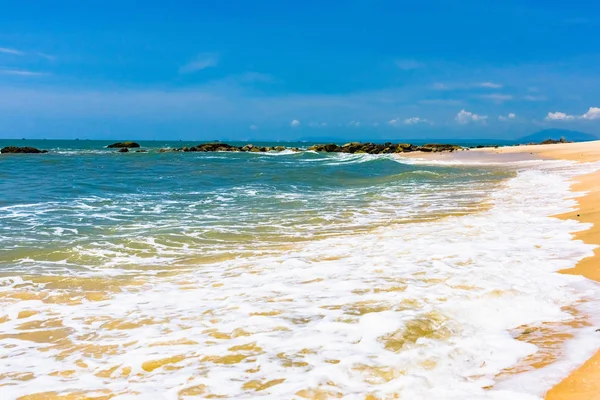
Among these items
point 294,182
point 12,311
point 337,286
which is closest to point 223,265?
point 337,286

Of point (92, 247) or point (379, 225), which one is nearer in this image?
point (92, 247)

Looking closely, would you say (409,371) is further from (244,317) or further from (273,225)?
(273,225)

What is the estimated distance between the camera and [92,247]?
9.21 metres

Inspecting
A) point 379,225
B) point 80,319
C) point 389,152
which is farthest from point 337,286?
point 389,152

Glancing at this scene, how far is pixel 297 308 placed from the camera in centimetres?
514

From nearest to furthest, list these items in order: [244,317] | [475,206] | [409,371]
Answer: [409,371], [244,317], [475,206]

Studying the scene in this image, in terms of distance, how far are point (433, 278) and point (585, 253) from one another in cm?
268

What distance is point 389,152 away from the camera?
5978 centimetres

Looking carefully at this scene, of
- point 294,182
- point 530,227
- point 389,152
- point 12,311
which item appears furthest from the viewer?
point 389,152

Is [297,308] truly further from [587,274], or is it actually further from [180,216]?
[180,216]

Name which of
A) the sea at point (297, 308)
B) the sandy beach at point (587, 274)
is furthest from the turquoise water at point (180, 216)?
the sandy beach at point (587, 274)

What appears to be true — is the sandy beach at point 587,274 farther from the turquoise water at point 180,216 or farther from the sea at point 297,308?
the turquoise water at point 180,216

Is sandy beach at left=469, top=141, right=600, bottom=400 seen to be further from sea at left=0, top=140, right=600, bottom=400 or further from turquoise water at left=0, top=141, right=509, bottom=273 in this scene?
turquoise water at left=0, top=141, right=509, bottom=273

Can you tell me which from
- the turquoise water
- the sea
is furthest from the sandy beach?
the turquoise water
